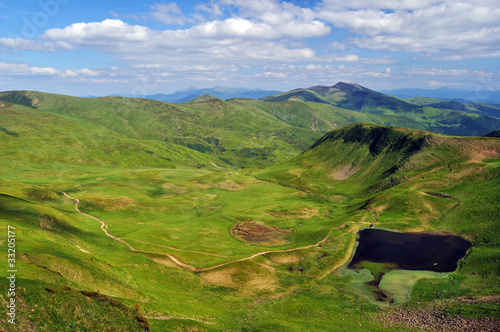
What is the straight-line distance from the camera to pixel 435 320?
67062 mm

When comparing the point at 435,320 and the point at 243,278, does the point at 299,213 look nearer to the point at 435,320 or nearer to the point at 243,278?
the point at 243,278

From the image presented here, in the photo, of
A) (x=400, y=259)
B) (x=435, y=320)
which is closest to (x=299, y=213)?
(x=400, y=259)

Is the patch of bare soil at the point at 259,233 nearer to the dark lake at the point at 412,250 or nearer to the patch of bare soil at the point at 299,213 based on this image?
the patch of bare soil at the point at 299,213

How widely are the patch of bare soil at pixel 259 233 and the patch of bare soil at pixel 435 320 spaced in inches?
2390

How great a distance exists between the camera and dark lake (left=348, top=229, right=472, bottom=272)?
9712 centimetres

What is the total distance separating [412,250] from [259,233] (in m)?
67.1

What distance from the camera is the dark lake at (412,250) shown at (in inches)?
3824

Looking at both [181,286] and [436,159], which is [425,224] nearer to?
[436,159]

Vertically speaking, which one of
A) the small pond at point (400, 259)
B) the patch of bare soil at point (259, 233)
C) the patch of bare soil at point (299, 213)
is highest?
the small pond at point (400, 259)

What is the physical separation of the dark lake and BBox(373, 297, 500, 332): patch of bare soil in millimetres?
23276

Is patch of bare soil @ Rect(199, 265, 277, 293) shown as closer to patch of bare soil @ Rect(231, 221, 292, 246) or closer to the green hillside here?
the green hillside

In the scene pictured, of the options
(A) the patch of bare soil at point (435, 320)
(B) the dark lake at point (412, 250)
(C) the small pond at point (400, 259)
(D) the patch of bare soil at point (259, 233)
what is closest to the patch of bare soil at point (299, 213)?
(D) the patch of bare soil at point (259, 233)

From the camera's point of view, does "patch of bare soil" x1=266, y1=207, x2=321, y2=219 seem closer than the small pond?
No

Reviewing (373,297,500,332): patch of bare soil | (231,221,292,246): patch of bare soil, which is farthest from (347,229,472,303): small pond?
(231,221,292,246): patch of bare soil
